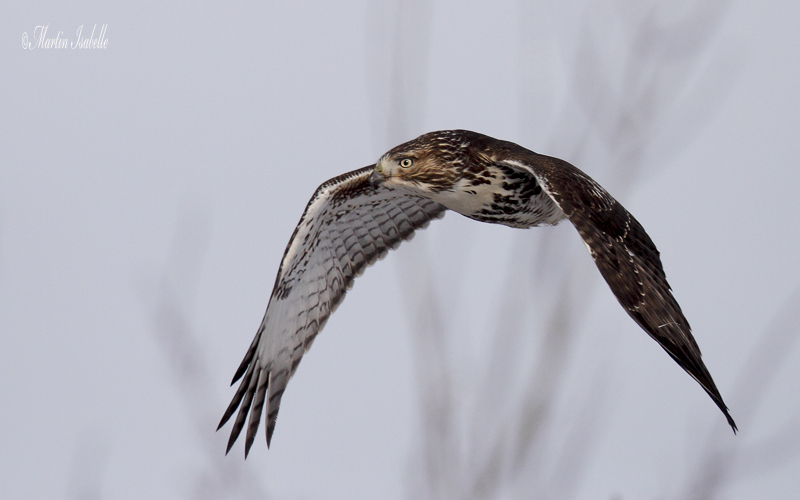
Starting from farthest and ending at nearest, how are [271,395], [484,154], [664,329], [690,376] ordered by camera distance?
[271,395] < [484,154] < [664,329] < [690,376]

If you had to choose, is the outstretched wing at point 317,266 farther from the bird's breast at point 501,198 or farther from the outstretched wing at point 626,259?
the outstretched wing at point 626,259

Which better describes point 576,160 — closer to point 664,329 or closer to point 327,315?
point 664,329

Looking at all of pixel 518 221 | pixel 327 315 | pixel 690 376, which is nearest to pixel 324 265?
pixel 327 315

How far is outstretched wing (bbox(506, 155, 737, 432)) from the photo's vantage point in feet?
11.3

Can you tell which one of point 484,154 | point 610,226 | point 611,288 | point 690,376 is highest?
point 484,154

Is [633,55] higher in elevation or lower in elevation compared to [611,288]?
higher

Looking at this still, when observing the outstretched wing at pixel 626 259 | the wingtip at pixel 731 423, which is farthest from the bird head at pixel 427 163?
the wingtip at pixel 731 423

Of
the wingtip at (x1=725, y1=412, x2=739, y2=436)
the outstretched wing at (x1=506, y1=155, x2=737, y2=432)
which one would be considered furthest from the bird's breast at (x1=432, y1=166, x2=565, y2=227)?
the wingtip at (x1=725, y1=412, x2=739, y2=436)

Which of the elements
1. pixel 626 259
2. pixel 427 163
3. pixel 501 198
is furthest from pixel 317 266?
pixel 626 259

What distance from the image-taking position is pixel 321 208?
5891mm

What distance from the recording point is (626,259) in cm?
396

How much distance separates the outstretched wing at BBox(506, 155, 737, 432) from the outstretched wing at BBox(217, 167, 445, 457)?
66.8 inches

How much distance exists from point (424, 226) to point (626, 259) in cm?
248

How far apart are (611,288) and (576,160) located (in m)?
0.55
